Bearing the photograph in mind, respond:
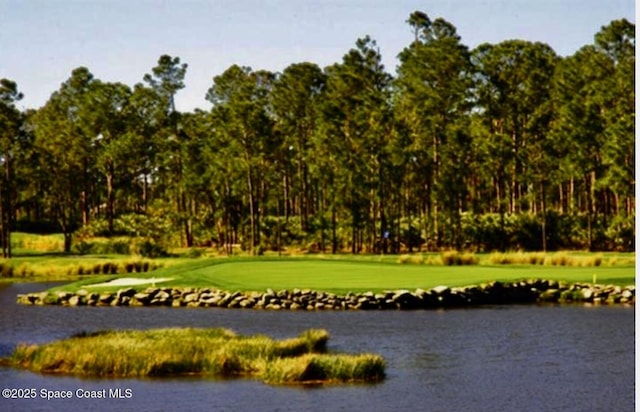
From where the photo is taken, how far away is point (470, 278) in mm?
54688

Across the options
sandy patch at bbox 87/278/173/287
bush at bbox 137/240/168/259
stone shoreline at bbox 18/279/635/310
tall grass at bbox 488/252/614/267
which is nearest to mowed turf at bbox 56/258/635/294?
sandy patch at bbox 87/278/173/287

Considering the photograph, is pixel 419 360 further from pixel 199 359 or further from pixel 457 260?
pixel 457 260

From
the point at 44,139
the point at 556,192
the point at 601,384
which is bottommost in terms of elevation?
the point at 601,384

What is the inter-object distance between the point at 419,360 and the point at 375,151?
54140 mm

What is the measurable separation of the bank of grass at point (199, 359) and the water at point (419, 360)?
0.77 meters

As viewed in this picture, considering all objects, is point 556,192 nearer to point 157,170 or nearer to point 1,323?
point 157,170

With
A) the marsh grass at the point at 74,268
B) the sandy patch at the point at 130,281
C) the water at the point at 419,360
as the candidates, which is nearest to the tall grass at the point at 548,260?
the water at the point at 419,360

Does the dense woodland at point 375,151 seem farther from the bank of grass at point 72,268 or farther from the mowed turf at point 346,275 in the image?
the mowed turf at point 346,275

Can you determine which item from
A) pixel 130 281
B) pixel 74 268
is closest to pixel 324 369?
pixel 130 281

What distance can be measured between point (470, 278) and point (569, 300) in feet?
18.0

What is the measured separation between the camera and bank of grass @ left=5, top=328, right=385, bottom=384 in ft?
101

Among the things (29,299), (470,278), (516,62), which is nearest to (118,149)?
(516,62)

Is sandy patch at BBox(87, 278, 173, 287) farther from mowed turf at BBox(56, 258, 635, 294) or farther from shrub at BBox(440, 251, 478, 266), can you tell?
shrub at BBox(440, 251, 478, 266)

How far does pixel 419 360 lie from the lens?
34.3 m
